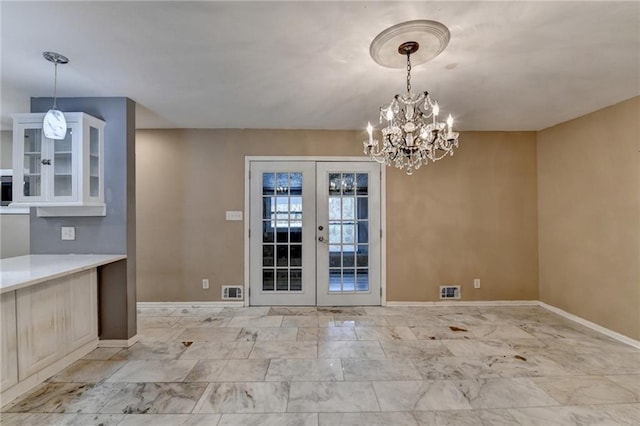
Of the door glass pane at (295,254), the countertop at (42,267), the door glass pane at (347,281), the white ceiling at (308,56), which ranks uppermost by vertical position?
the white ceiling at (308,56)

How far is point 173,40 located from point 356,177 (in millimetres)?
2676

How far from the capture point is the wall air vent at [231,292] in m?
3.98

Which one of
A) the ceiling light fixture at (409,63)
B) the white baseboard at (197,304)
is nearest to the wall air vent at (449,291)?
the ceiling light fixture at (409,63)

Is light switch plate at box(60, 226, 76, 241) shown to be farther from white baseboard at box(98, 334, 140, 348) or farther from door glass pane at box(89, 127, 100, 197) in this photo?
white baseboard at box(98, 334, 140, 348)

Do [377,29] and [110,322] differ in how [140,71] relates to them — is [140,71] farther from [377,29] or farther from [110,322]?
[110,322]

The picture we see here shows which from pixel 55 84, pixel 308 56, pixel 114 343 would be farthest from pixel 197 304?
pixel 308 56

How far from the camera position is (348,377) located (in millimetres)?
2307

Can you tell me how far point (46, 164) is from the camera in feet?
8.38

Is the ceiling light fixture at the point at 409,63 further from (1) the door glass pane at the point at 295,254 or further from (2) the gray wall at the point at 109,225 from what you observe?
(2) the gray wall at the point at 109,225

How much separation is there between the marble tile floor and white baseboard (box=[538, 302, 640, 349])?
10cm

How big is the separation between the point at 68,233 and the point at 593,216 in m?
5.53

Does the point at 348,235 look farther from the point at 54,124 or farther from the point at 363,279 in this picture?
the point at 54,124

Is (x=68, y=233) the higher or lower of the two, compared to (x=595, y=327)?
higher

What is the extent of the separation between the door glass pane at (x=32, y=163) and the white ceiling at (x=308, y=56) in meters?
0.47
